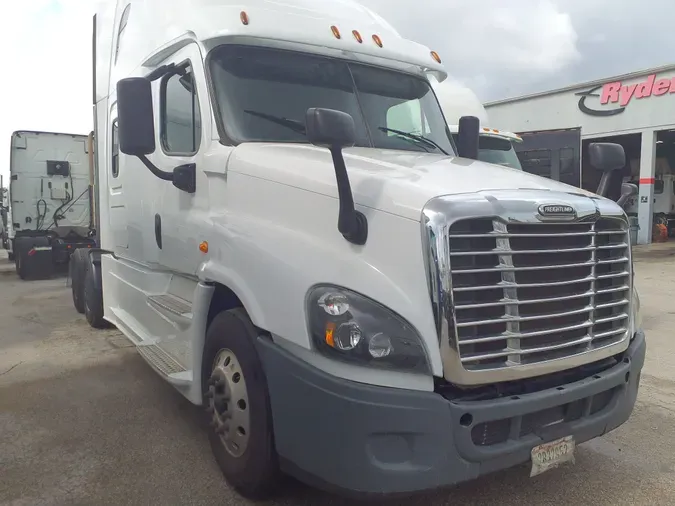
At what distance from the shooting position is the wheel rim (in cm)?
304

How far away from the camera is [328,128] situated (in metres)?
2.51

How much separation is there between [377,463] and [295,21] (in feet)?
9.00

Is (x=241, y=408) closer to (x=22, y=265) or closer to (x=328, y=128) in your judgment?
(x=328, y=128)

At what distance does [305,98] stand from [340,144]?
4.30ft

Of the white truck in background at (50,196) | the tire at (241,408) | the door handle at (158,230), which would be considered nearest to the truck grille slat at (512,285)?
the tire at (241,408)

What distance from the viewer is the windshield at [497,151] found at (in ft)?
33.0

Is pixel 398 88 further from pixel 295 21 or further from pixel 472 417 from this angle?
pixel 472 417

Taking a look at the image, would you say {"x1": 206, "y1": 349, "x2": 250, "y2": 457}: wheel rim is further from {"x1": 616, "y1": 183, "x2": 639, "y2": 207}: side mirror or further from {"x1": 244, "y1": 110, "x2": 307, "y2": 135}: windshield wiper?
{"x1": 616, "y1": 183, "x2": 639, "y2": 207}: side mirror

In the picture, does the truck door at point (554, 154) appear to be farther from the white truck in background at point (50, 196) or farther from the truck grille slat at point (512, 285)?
the white truck in background at point (50, 196)

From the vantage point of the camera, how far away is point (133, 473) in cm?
353

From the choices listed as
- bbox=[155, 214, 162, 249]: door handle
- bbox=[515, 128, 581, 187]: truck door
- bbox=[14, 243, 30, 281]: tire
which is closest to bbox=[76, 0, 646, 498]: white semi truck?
bbox=[155, 214, 162, 249]: door handle

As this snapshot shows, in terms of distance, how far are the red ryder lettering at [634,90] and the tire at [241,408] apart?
822 inches

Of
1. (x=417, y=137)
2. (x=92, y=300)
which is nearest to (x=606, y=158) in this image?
(x=417, y=137)

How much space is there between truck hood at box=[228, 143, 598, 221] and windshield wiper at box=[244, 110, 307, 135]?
8.8 inches
